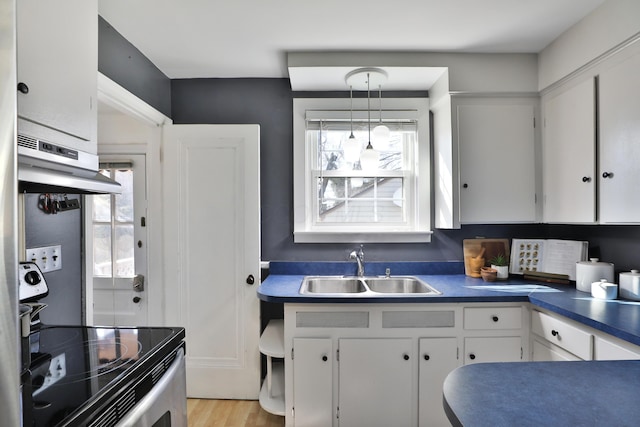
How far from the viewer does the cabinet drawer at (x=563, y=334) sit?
1.51 metres

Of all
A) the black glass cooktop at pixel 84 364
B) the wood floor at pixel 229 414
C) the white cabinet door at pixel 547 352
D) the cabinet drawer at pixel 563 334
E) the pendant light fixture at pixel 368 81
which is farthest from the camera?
the pendant light fixture at pixel 368 81

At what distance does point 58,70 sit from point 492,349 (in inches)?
94.4

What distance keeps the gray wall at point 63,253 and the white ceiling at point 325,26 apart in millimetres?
1058

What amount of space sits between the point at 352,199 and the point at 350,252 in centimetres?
42

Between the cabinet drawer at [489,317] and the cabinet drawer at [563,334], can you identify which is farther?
the cabinet drawer at [489,317]

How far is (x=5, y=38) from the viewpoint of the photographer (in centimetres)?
57

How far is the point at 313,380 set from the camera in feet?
6.17

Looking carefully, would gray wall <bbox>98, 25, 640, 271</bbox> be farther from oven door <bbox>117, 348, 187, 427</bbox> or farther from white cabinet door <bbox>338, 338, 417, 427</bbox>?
oven door <bbox>117, 348, 187, 427</bbox>

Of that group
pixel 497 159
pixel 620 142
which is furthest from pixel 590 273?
pixel 497 159

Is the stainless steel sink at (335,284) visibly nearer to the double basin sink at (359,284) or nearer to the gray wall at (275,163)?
the double basin sink at (359,284)

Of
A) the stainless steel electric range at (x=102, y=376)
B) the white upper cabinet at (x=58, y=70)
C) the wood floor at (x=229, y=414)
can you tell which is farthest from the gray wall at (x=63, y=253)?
the wood floor at (x=229, y=414)

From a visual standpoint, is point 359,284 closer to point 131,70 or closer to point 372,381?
point 372,381

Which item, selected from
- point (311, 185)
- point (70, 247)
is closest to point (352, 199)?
point (311, 185)

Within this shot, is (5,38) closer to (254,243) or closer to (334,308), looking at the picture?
(334,308)
